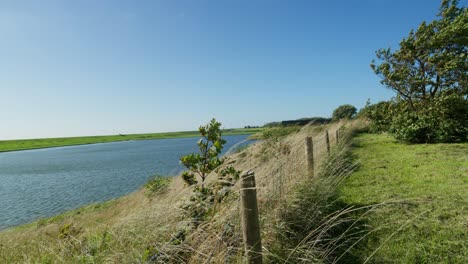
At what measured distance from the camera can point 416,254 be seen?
9.24 ft

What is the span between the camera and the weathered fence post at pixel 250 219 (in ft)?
6.79

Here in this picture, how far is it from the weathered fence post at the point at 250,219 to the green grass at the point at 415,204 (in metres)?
1.00

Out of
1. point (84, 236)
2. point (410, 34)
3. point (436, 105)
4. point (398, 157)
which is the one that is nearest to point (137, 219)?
point (84, 236)

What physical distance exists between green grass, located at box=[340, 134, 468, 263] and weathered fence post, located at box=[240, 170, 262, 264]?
1.00 meters

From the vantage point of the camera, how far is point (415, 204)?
101 inches

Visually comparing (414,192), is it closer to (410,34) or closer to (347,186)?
(347,186)

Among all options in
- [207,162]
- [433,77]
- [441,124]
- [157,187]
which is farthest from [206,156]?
[433,77]

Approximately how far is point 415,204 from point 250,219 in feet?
5.57

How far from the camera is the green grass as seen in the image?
2816 millimetres

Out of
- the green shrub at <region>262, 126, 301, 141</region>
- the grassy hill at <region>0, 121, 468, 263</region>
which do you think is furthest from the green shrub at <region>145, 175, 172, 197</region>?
the green shrub at <region>262, 126, 301, 141</region>

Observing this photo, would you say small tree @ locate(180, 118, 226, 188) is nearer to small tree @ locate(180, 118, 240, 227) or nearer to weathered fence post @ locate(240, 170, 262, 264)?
small tree @ locate(180, 118, 240, 227)

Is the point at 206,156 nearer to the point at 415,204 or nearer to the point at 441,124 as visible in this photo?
the point at 415,204

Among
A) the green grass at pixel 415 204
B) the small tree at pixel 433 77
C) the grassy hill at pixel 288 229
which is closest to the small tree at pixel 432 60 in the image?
the small tree at pixel 433 77

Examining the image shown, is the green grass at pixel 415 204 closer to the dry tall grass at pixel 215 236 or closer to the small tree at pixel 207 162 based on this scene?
the dry tall grass at pixel 215 236
